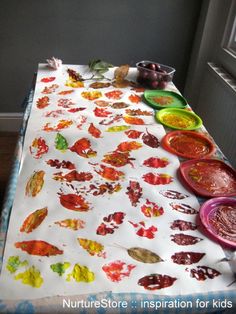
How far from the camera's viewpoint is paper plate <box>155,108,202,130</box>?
1104 millimetres

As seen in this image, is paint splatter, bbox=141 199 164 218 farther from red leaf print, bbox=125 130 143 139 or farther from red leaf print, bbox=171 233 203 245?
red leaf print, bbox=125 130 143 139

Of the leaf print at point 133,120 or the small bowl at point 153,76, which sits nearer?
the leaf print at point 133,120

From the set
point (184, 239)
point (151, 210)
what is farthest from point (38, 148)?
point (184, 239)

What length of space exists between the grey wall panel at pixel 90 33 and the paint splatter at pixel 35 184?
1473 mm

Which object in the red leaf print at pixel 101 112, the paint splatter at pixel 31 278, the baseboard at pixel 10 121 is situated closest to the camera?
the paint splatter at pixel 31 278

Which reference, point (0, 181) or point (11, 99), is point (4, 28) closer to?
point (11, 99)

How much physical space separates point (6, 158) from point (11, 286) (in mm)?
1618

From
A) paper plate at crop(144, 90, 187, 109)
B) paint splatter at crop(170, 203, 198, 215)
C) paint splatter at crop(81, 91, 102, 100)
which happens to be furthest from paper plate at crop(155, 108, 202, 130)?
paint splatter at crop(170, 203, 198, 215)

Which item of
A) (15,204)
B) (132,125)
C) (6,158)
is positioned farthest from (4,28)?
(15,204)

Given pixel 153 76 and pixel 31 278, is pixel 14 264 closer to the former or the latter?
pixel 31 278

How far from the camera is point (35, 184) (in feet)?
2.60

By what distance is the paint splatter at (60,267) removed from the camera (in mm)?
583

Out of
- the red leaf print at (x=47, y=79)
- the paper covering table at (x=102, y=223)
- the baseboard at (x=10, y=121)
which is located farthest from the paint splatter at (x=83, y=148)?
the baseboard at (x=10, y=121)

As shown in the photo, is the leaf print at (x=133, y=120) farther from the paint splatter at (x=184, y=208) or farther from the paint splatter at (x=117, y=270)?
the paint splatter at (x=117, y=270)
